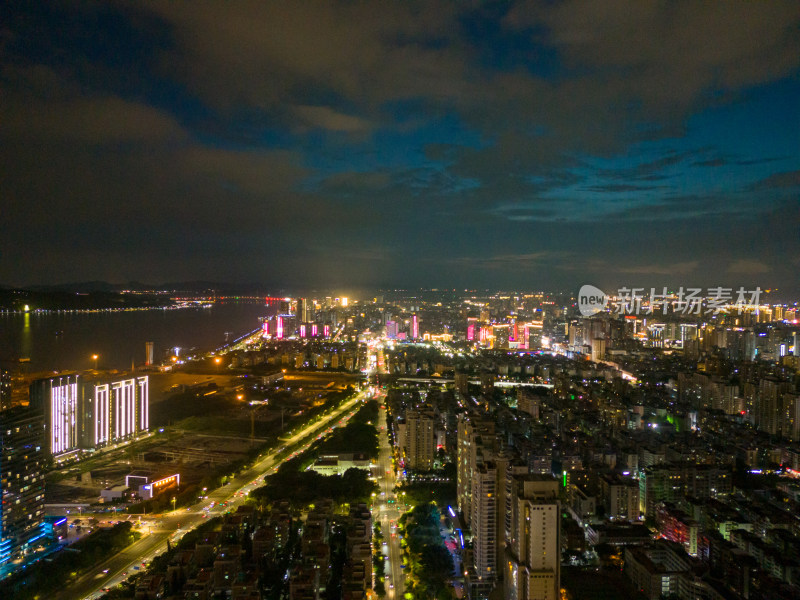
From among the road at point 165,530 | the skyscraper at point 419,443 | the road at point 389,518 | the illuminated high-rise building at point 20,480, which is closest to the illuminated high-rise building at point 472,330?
the road at point 389,518

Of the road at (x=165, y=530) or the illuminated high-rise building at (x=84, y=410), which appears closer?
the road at (x=165, y=530)

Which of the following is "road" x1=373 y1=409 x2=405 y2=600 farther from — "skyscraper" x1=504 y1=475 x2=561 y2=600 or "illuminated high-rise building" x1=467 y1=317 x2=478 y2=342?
"illuminated high-rise building" x1=467 y1=317 x2=478 y2=342

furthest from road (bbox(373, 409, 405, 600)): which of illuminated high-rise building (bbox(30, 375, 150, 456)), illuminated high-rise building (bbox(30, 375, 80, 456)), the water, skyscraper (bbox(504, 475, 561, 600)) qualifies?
the water

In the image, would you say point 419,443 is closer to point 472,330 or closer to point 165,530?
point 165,530

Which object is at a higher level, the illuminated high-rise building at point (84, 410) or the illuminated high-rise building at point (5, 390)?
the illuminated high-rise building at point (5, 390)

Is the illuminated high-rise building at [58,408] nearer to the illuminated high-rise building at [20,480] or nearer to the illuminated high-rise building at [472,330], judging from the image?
the illuminated high-rise building at [20,480]

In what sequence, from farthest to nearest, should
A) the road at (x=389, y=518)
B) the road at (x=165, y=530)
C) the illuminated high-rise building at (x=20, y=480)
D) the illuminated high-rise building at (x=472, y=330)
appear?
the illuminated high-rise building at (x=472, y=330) → the illuminated high-rise building at (x=20, y=480) → the road at (x=389, y=518) → the road at (x=165, y=530)

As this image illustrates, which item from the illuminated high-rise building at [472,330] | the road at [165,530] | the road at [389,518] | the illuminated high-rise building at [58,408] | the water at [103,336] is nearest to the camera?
the road at [165,530]
